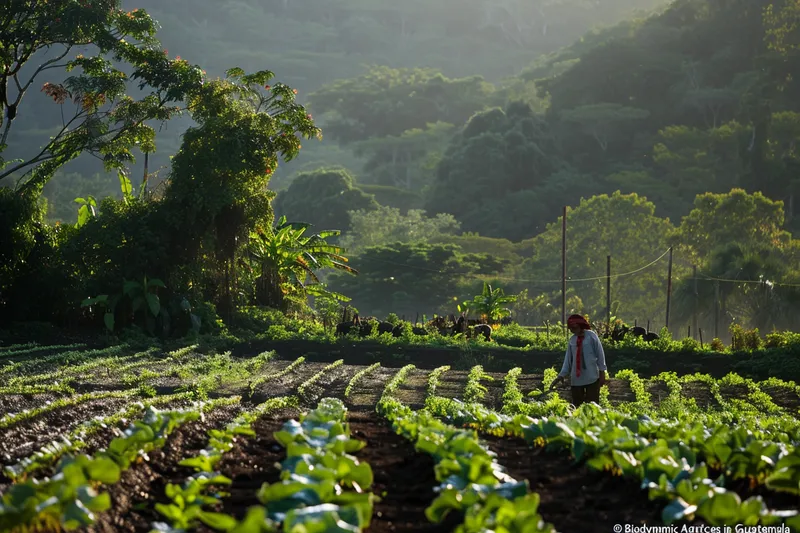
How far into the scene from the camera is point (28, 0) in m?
24.7

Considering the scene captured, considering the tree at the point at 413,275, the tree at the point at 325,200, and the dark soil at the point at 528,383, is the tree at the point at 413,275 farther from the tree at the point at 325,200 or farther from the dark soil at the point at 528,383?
the dark soil at the point at 528,383

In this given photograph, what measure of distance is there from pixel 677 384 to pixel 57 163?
602 inches

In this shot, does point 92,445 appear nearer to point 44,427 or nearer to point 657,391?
point 44,427

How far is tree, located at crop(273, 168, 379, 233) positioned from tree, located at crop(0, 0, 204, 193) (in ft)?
152

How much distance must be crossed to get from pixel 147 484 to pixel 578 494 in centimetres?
281

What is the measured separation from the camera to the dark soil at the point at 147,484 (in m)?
6.07

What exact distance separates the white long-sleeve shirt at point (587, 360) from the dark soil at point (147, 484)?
5.28 meters

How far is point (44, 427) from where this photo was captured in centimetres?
1002

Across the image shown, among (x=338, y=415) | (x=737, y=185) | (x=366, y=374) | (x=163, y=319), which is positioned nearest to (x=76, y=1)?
(x=163, y=319)

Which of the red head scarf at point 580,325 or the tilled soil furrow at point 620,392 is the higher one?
the red head scarf at point 580,325

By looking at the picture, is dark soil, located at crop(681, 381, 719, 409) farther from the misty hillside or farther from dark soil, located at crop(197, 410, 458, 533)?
the misty hillside

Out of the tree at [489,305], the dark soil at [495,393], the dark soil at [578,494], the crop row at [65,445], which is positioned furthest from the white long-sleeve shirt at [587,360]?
the tree at [489,305]

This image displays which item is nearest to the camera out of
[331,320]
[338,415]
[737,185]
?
[338,415]

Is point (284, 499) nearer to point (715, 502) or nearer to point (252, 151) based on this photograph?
point (715, 502)
